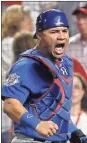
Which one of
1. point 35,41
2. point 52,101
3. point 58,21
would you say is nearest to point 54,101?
point 52,101

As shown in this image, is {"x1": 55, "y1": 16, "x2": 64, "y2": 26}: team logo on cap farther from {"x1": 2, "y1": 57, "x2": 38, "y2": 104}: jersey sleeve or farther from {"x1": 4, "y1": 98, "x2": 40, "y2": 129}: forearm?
{"x1": 4, "y1": 98, "x2": 40, "y2": 129}: forearm

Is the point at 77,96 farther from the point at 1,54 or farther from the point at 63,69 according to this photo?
the point at 63,69

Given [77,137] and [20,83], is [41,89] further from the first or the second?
[77,137]

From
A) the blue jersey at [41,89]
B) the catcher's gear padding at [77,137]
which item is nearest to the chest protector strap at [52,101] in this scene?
the blue jersey at [41,89]

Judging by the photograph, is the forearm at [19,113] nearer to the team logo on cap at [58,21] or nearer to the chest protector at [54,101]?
the chest protector at [54,101]

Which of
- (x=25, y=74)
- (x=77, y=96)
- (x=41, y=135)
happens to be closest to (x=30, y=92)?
(x=25, y=74)

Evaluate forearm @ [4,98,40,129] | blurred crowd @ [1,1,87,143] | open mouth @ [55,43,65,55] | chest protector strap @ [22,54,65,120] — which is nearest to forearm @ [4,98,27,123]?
forearm @ [4,98,40,129]
